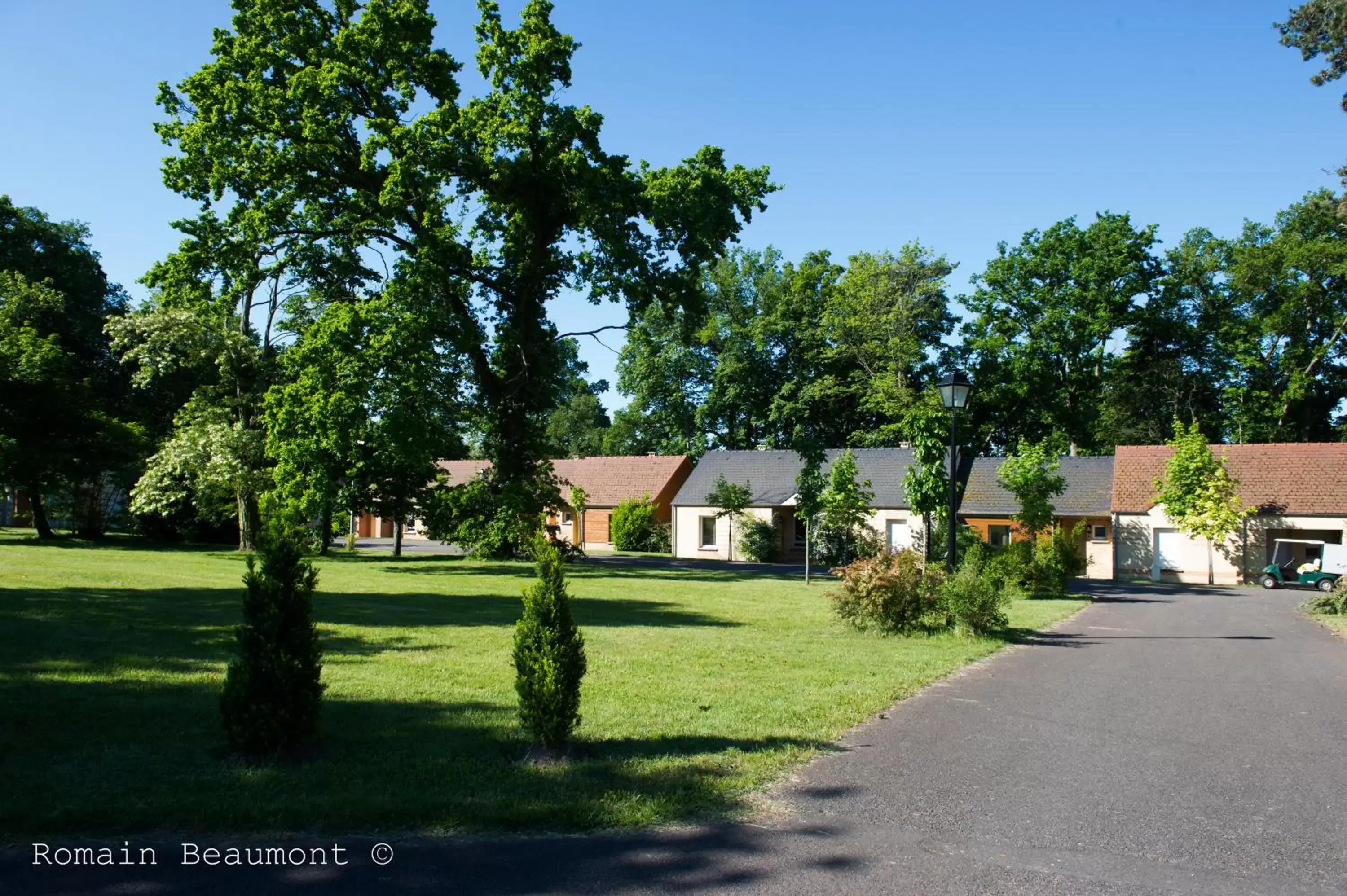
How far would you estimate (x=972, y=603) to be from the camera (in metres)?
14.6

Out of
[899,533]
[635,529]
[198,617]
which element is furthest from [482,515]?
[899,533]

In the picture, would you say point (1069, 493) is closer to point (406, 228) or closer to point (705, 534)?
point (705, 534)

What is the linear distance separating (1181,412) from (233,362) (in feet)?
143

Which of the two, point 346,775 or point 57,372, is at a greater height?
point 57,372

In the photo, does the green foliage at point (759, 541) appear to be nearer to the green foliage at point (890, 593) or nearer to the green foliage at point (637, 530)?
the green foliage at point (637, 530)

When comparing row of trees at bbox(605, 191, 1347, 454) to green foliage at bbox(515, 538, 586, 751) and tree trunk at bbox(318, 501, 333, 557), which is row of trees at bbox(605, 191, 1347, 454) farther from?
green foliage at bbox(515, 538, 586, 751)

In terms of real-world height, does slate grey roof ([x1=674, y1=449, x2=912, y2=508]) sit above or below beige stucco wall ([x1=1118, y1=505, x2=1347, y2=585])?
above

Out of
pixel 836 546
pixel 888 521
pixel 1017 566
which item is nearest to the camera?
pixel 1017 566

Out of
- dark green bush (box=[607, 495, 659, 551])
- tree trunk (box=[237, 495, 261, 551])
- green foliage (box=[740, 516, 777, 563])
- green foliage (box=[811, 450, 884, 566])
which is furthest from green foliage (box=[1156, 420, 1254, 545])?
tree trunk (box=[237, 495, 261, 551])

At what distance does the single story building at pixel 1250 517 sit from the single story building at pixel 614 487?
20.9 m

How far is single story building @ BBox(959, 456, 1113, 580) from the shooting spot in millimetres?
37375

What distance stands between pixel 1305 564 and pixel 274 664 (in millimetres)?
35103

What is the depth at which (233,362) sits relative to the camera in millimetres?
35969

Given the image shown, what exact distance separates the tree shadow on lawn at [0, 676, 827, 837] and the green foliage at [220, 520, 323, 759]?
0.23m
